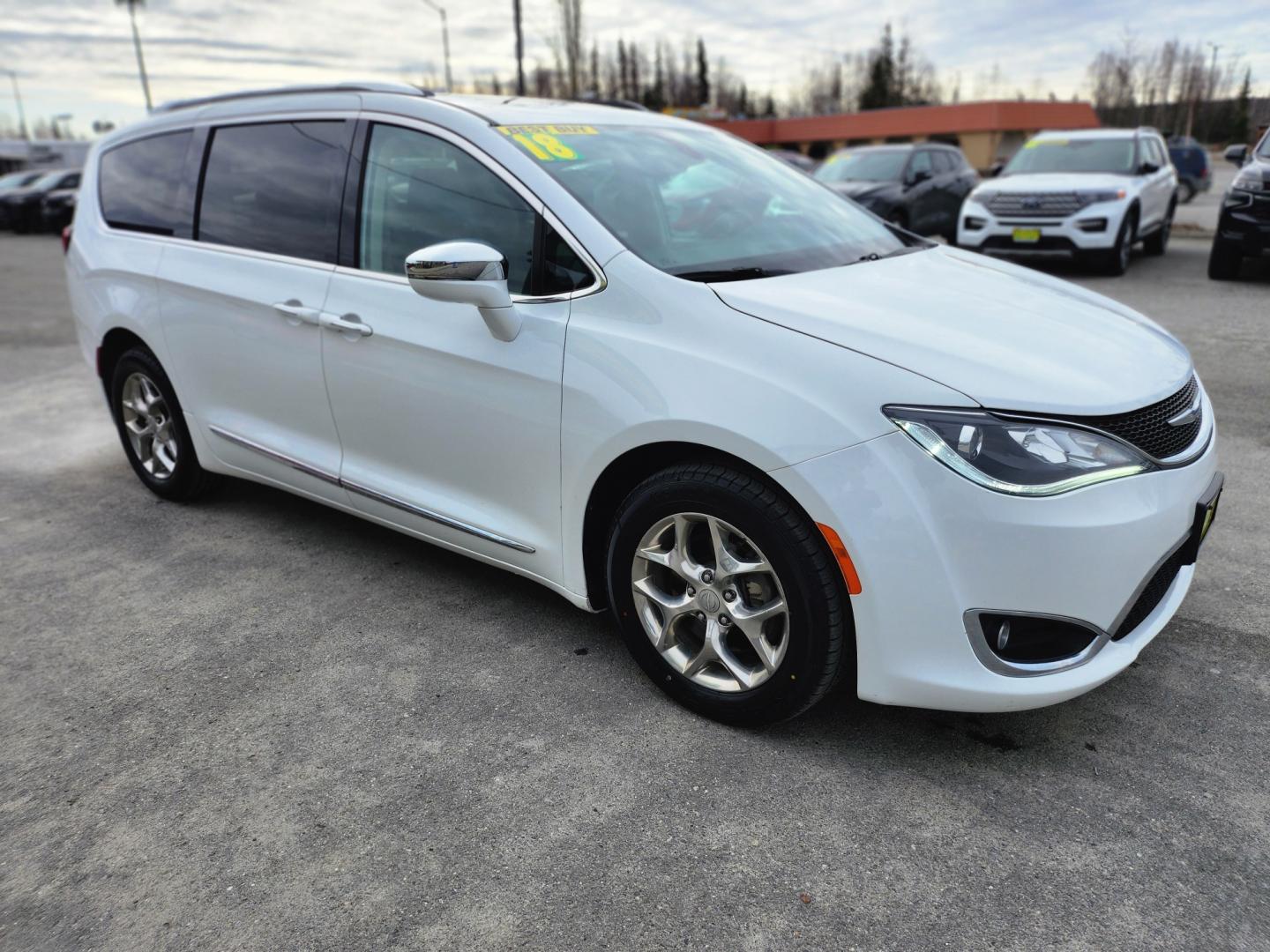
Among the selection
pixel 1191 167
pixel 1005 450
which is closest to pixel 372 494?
pixel 1005 450

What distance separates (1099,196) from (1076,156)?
153 centimetres

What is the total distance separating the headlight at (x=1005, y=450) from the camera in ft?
7.11

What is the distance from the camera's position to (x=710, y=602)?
8.48 ft

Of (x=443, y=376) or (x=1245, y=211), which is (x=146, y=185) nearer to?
(x=443, y=376)

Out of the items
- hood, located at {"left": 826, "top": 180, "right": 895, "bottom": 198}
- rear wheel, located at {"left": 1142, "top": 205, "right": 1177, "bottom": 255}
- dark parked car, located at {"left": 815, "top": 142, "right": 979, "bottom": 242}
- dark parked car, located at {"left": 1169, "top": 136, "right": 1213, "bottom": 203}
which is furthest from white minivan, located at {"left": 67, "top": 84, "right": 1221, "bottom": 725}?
dark parked car, located at {"left": 1169, "top": 136, "right": 1213, "bottom": 203}

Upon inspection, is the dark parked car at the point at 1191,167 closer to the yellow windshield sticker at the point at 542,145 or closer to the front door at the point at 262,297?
the yellow windshield sticker at the point at 542,145

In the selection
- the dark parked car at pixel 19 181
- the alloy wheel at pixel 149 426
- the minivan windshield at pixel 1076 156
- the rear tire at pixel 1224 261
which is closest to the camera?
the alloy wheel at pixel 149 426

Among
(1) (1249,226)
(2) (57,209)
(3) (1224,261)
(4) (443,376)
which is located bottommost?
(2) (57,209)

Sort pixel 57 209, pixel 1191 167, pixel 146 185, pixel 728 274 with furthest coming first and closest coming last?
pixel 57 209 → pixel 1191 167 → pixel 146 185 → pixel 728 274

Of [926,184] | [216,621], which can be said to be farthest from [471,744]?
[926,184]

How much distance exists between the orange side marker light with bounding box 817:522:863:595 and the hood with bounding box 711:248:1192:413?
36 cm

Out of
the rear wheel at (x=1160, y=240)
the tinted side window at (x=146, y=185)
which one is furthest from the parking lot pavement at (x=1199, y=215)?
the tinted side window at (x=146, y=185)

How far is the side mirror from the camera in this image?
2648mm

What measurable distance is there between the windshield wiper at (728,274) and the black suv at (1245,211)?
8.44 m
